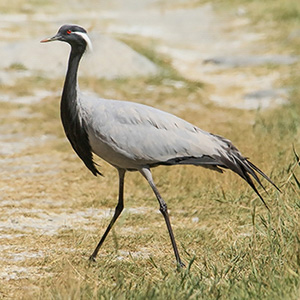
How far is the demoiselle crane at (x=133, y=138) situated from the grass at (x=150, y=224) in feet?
1.09

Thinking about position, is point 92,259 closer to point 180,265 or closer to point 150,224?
point 180,265

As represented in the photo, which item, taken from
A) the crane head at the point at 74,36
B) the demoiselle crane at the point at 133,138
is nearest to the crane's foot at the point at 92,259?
the demoiselle crane at the point at 133,138

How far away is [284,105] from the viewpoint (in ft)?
A: 32.9

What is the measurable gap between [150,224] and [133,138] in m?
1.38

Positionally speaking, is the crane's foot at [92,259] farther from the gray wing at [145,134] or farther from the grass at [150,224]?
the gray wing at [145,134]

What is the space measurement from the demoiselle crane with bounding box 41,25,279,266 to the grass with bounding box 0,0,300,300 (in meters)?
0.33

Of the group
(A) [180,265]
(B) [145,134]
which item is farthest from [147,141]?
(A) [180,265]

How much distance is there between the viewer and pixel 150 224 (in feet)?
19.2

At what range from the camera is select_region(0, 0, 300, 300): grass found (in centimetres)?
390

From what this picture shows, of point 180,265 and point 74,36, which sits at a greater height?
point 74,36

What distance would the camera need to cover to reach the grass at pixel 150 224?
390 cm

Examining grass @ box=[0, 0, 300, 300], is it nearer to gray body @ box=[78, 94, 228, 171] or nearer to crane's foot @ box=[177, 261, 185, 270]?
crane's foot @ box=[177, 261, 185, 270]

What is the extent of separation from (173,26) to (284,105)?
10.1 m

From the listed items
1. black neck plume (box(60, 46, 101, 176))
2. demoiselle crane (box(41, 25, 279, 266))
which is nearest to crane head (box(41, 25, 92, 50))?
demoiselle crane (box(41, 25, 279, 266))
